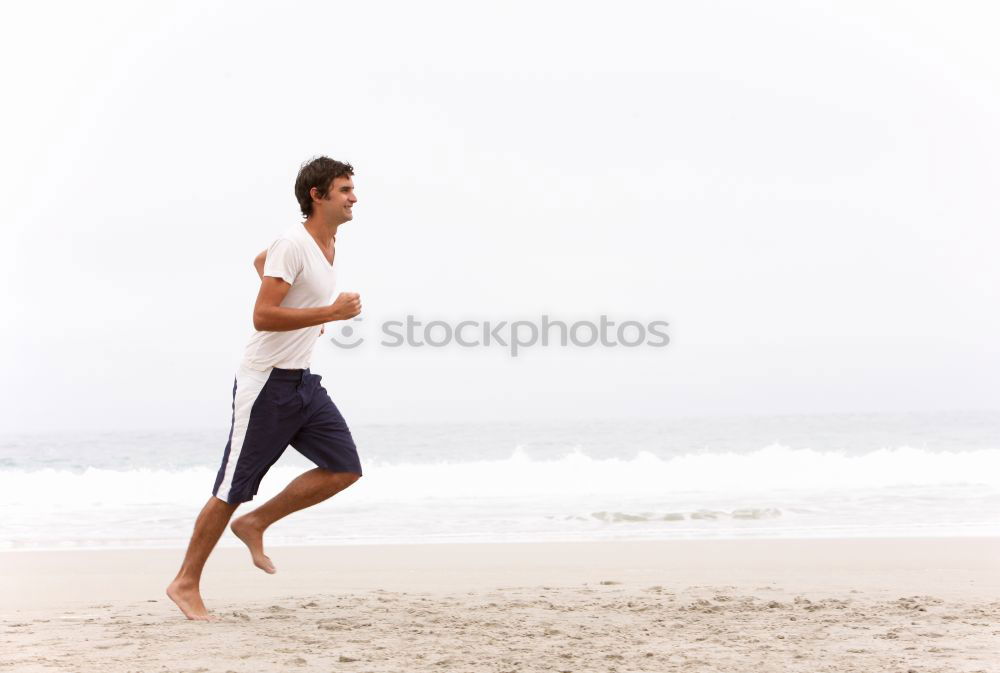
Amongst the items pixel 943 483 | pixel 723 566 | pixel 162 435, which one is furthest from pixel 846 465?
pixel 162 435

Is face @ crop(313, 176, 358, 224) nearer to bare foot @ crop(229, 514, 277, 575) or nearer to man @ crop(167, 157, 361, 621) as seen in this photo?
man @ crop(167, 157, 361, 621)

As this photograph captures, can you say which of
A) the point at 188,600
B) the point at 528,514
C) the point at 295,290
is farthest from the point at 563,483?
the point at 295,290

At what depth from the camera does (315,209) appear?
3674 millimetres

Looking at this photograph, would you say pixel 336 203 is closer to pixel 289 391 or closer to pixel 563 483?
pixel 289 391

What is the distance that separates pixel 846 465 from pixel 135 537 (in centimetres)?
1303

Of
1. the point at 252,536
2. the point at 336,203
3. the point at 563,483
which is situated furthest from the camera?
the point at 563,483

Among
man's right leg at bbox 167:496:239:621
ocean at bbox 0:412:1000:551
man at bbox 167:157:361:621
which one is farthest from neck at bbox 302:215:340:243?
ocean at bbox 0:412:1000:551

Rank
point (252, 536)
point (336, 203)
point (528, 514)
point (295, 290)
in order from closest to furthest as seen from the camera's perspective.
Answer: point (295, 290), point (336, 203), point (252, 536), point (528, 514)

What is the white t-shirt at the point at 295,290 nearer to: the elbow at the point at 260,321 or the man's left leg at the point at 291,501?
the elbow at the point at 260,321

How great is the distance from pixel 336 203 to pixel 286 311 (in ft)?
1.63

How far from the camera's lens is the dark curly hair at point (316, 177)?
3680 mm

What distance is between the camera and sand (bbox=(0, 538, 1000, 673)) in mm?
3012

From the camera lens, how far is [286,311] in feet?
11.2

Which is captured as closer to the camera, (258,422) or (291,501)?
(258,422)
